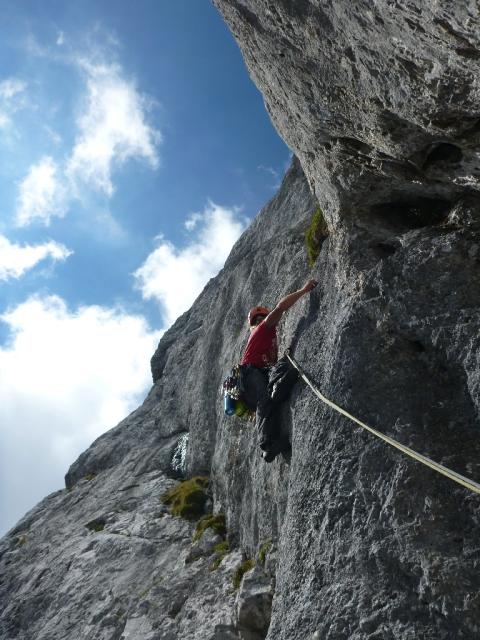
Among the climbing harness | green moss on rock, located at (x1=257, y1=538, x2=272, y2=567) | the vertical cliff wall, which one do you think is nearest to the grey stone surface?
green moss on rock, located at (x1=257, y1=538, x2=272, y2=567)

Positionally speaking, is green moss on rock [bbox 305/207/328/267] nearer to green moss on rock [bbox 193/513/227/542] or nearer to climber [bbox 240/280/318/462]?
climber [bbox 240/280/318/462]

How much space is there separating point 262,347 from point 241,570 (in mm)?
4380

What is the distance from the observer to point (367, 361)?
25.5 ft

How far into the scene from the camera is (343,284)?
8.99 meters

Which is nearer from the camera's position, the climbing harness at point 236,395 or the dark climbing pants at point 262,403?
the dark climbing pants at point 262,403

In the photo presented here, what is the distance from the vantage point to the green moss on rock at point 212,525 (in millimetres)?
12812

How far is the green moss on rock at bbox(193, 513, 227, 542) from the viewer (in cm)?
1281

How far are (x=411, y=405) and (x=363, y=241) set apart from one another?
9.48ft

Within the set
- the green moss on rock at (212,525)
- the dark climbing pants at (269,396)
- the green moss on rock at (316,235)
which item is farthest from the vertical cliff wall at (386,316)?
the green moss on rock at (212,525)

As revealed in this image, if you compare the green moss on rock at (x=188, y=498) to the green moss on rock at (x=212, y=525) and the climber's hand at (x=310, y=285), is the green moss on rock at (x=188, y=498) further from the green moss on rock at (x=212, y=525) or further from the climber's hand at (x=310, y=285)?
the climber's hand at (x=310, y=285)

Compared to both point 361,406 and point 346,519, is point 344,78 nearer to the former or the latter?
point 361,406

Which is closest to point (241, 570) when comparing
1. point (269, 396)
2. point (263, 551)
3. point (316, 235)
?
point (263, 551)

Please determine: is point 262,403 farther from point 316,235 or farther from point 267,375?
point 316,235

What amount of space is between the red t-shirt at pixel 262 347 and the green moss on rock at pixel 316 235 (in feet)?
6.54
